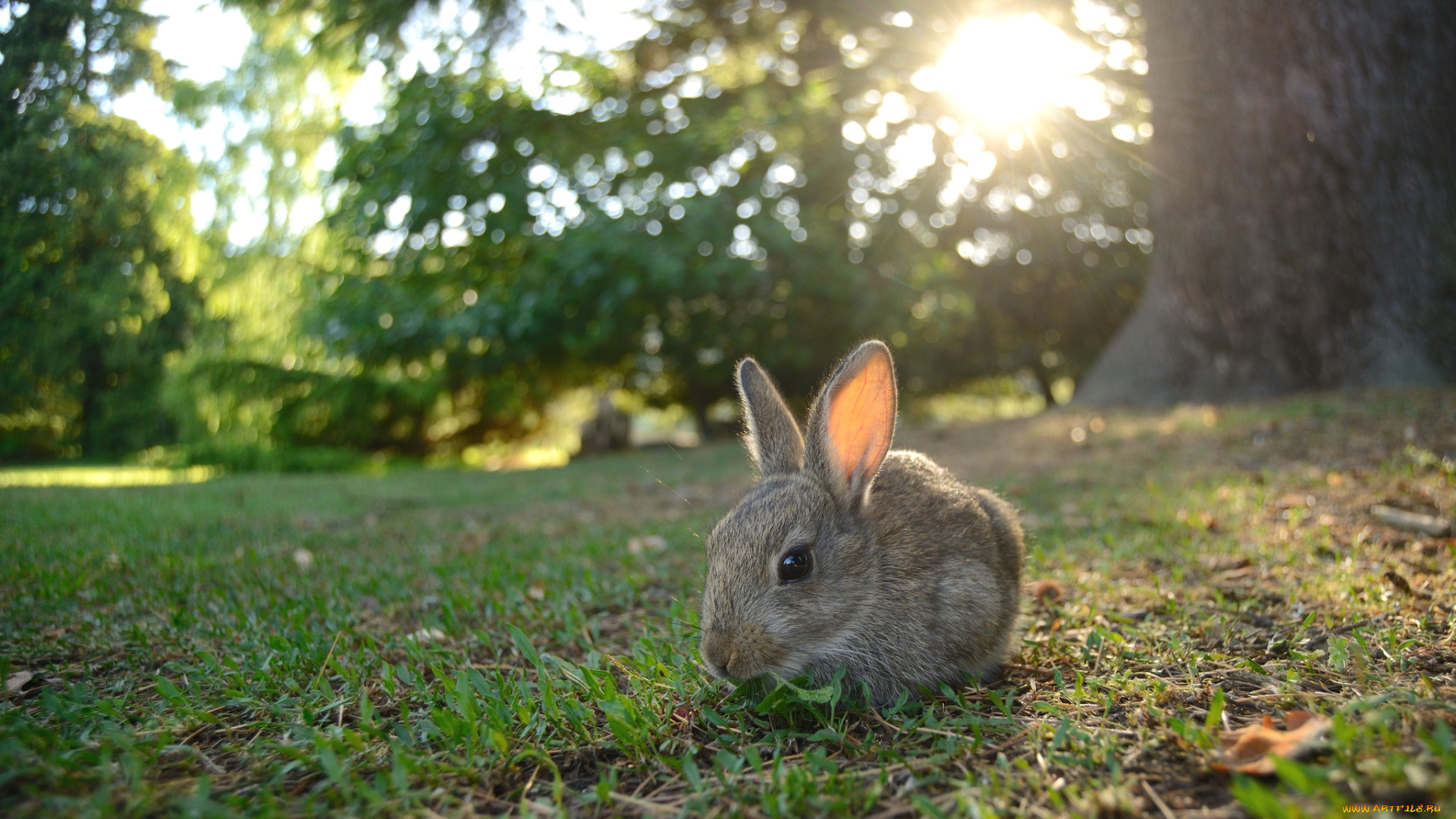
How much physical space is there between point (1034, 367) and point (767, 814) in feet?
70.0

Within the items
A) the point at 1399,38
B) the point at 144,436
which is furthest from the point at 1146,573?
the point at 144,436

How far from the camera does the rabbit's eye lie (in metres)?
2.53

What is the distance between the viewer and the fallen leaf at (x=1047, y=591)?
136 inches

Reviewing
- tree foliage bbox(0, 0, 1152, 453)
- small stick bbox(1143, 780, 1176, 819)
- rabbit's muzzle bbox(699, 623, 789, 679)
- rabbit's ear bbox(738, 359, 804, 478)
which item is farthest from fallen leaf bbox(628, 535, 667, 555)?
tree foliage bbox(0, 0, 1152, 453)

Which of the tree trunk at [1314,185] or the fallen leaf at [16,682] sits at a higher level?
the tree trunk at [1314,185]

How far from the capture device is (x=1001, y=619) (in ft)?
8.95

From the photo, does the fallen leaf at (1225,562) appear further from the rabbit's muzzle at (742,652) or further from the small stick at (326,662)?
the small stick at (326,662)

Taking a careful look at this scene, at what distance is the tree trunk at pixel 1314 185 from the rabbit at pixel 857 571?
6999 millimetres

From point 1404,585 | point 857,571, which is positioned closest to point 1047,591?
point 1404,585

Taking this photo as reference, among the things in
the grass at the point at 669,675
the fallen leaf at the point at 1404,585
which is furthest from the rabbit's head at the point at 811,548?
the fallen leaf at the point at 1404,585

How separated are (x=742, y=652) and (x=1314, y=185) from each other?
8334mm

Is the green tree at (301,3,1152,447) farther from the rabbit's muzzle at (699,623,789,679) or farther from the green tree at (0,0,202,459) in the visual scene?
the rabbit's muzzle at (699,623,789,679)

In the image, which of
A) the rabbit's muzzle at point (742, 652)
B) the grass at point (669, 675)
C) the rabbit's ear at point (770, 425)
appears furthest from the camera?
the rabbit's ear at point (770, 425)

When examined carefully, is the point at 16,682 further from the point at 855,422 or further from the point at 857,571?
the point at 855,422
